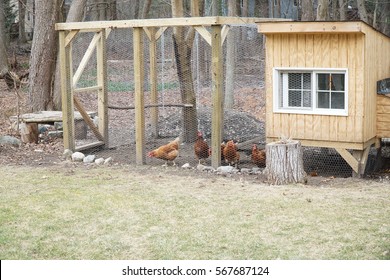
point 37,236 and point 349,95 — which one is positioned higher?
point 349,95

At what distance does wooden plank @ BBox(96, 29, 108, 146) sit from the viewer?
42.2 feet

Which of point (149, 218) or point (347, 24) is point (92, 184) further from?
point (347, 24)

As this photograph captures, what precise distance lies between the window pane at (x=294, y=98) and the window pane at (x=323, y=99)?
307 millimetres

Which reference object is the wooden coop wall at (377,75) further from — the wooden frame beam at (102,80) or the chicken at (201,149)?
the wooden frame beam at (102,80)

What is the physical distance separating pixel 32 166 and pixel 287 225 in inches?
215

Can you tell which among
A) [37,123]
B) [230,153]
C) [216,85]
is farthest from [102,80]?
[230,153]

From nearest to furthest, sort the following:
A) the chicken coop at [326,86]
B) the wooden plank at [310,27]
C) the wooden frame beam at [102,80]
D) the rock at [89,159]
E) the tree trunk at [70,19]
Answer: the wooden plank at [310,27], the chicken coop at [326,86], the rock at [89,159], the wooden frame beam at [102,80], the tree trunk at [70,19]

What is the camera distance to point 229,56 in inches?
653

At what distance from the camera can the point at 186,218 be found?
25.7ft

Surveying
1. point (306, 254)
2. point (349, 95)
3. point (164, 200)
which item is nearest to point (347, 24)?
point (349, 95)

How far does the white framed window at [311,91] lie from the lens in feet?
34.4

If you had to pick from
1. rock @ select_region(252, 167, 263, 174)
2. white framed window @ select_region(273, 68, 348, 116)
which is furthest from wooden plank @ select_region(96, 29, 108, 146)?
white framed window @ select_region(273, 68, 348, 116)

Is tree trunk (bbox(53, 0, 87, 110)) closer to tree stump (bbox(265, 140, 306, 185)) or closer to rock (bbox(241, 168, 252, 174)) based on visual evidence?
rock (bbox(241, 168, 252, 174))

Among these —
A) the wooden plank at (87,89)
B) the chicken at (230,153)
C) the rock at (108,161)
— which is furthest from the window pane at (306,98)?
the wooden plank at (87,89)
